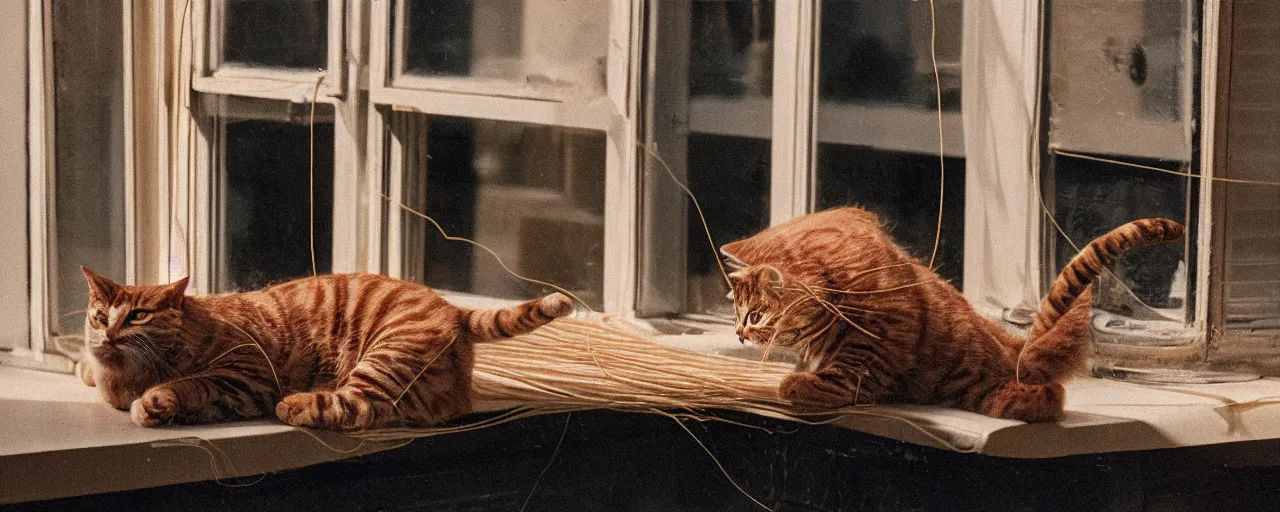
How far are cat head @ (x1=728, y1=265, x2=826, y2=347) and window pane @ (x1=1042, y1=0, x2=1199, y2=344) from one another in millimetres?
291

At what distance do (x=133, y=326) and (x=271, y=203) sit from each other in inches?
12.7

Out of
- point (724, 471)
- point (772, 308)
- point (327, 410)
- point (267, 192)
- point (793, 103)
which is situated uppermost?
point (793, 103)

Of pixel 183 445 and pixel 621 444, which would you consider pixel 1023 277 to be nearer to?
pixel 621 444

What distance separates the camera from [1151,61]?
136 cm

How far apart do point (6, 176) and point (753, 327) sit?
0.86 meters

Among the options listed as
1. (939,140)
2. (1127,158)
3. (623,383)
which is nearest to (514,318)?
(623,383)

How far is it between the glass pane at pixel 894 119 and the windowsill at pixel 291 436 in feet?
0.75

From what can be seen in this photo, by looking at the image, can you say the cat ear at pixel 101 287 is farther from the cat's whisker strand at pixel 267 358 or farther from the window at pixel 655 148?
the window at pixel 655 148

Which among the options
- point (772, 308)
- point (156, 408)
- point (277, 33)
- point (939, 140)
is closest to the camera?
point (156, 408)

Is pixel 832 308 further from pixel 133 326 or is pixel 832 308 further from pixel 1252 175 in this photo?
pixel 133 326

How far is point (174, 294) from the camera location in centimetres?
130

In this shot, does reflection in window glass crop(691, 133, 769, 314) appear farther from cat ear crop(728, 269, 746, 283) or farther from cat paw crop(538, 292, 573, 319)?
cat paw crop(538, 292, 573, 319)

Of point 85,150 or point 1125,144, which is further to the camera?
point 85,150

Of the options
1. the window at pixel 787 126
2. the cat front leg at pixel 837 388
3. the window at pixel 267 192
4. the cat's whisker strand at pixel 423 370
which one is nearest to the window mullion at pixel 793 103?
the window at pixel 787 126
